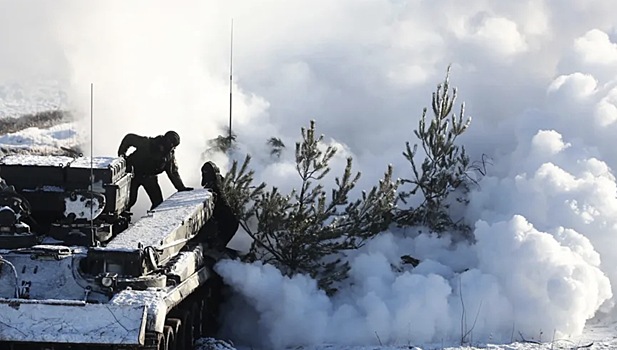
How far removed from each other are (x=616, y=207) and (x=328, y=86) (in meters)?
10.6

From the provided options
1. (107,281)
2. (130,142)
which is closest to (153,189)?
(130,142)

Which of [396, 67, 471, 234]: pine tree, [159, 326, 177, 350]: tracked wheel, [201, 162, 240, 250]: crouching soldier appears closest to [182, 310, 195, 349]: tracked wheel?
[159, 326, 177, 350]: tracked wheel

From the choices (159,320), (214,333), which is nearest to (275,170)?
(214,333)

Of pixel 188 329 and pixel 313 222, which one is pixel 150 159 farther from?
pixel 188 329

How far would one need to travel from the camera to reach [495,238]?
15.4m

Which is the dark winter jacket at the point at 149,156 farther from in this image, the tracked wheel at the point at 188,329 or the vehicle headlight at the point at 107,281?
the vehicle headlight at the point at 107,281

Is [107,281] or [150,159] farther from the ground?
[150,159]

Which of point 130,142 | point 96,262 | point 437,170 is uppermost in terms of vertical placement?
point 130,142

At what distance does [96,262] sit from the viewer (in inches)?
453

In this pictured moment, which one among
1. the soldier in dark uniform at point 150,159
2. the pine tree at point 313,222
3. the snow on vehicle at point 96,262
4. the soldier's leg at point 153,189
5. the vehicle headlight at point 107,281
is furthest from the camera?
the soldier's leg at point 153,189

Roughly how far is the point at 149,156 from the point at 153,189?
1.60 feet

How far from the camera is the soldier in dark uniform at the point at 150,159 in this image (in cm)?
1600

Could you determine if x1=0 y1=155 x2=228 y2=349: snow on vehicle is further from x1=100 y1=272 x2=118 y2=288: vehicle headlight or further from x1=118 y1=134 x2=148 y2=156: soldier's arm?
x1=118 y1=134 x2=148 y2=156: soldier's arm

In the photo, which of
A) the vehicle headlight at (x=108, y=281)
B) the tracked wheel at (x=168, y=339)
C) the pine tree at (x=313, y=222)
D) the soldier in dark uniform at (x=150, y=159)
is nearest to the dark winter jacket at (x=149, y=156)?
the soldier in dark uniform at (x=150, y=159)
